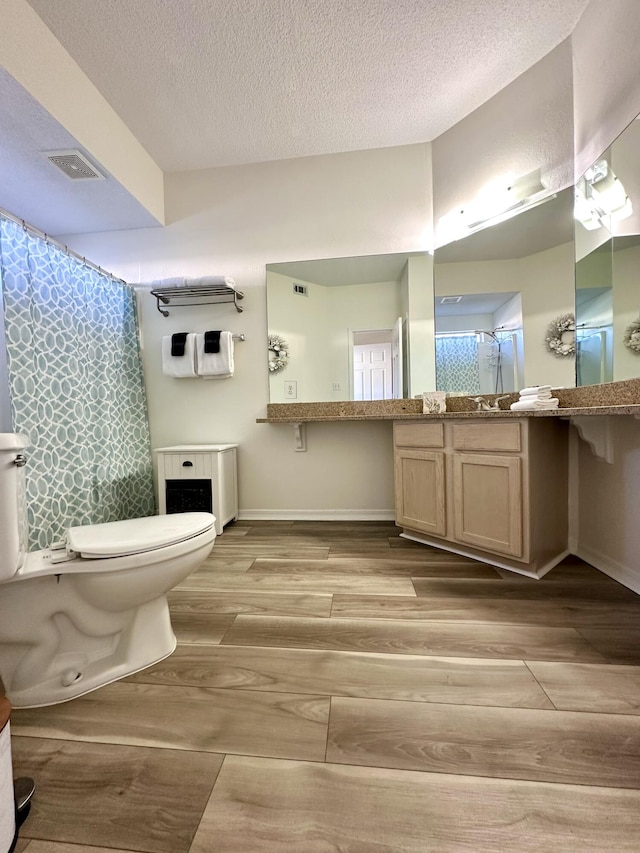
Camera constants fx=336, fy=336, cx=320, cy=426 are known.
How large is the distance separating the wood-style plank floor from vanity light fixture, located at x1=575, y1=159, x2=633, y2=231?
1.71 m

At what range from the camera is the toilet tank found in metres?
0.86

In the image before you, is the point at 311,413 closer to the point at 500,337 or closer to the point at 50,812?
the point at 500,337

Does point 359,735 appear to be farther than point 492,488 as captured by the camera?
No

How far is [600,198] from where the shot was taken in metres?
1.61

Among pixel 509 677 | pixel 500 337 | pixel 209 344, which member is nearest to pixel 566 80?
pixel 500 337

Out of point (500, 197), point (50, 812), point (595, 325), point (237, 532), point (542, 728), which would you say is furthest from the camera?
point (237, 532)

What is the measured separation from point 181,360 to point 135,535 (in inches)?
70.0

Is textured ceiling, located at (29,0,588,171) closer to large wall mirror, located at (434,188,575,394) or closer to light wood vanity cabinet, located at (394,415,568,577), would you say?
large wall mirror, located at (434,188,575,394)

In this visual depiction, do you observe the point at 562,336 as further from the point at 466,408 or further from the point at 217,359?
the point at 217,359

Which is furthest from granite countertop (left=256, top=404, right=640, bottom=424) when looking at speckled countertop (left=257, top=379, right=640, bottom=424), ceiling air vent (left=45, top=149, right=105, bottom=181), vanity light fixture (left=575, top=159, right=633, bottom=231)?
ceiling air vent (left=45, top=149, right=105, bottom=181)

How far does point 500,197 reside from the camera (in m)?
2.06

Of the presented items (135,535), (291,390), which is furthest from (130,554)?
(291,390)

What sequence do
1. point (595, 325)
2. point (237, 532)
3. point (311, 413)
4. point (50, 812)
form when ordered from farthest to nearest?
point (311, 413)
point (237, 532)
point (595, 325)
point (50, 812)

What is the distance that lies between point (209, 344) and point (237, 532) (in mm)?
1379
